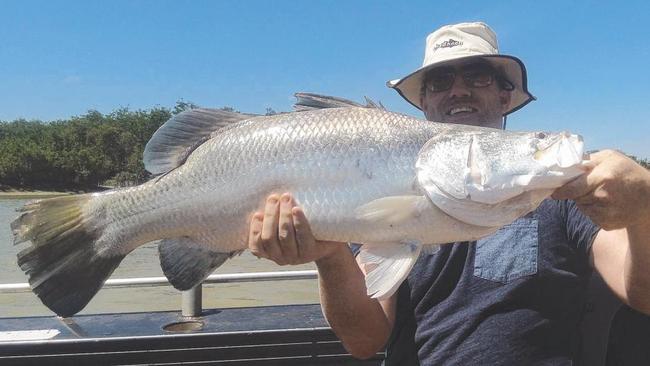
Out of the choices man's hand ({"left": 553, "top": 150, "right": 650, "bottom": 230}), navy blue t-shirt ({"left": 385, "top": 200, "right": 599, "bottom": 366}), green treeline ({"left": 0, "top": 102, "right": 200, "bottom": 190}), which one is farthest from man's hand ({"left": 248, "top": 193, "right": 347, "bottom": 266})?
green treeline ({"left": 0, "top": 102, "right": 200, "bottom": 190})

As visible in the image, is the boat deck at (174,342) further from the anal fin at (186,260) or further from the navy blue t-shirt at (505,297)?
the anal fin at (186,260)

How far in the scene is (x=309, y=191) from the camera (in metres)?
2.34

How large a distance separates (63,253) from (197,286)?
1.23m

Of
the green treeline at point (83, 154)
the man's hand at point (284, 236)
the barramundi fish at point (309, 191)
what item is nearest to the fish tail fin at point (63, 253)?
the barramundi fish at point (309, 191)

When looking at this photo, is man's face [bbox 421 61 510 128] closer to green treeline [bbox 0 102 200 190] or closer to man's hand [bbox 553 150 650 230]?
man's hand [bbox 553 150 650 230]

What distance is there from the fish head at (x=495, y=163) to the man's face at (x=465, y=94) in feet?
2.93

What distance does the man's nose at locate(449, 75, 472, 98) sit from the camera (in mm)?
3258

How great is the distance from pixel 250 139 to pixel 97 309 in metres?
5.67

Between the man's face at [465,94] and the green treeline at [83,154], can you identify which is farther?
the green treeline at [83,154]

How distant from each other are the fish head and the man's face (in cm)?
89

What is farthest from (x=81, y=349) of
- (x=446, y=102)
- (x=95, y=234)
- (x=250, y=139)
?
(x=446, y=102)

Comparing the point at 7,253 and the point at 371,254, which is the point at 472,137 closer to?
the point at 371,254

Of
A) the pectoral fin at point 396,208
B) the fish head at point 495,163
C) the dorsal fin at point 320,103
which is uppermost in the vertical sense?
the dorsal fin at point 320,103

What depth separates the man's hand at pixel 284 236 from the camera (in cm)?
235
